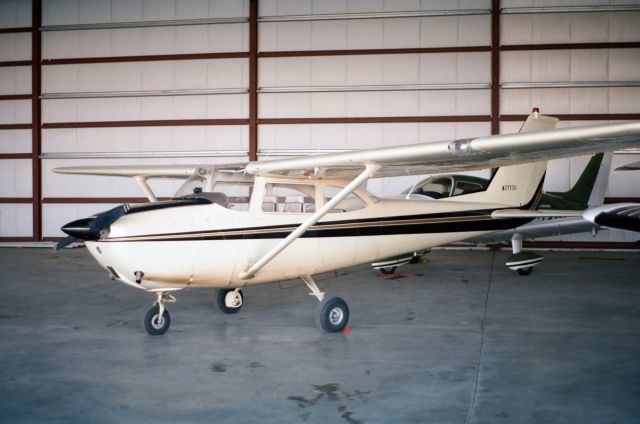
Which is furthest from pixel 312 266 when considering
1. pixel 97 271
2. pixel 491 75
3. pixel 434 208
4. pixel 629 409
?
pixel 491 75

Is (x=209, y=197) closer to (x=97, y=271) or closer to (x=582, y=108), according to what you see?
(x=97, y=271)

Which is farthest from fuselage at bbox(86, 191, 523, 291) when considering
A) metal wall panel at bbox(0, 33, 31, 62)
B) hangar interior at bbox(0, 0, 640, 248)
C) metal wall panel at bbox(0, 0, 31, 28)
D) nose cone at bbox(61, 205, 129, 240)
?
metal wall panel at bbox(0, 0, 31, 28)

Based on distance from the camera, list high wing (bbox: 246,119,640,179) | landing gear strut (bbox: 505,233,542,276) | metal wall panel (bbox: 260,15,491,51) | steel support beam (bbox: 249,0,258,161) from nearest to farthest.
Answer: high wing (bbox: 246,119,640,179)
landing gear strut (bbox: 505,233,542,276)
metal wall panel (bbox: 260,15,491,51)
steel support beam (bbox: 249,0,258,161)

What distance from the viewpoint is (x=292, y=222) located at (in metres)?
6.34

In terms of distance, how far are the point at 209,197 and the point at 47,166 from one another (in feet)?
41.7

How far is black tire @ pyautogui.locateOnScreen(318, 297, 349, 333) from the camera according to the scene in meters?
6.10

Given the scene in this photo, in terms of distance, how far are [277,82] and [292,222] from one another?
33.7 feet

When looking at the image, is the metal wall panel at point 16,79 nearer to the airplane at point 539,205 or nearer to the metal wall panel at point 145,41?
the metal wall panel at point 145,41

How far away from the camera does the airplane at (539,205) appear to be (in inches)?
402

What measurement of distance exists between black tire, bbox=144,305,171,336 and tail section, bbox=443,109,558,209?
4221mm

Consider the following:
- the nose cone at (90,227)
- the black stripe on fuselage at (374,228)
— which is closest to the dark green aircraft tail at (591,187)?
the black stripe on fuselage at (374,228)

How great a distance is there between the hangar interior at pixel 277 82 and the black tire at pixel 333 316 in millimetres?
9450

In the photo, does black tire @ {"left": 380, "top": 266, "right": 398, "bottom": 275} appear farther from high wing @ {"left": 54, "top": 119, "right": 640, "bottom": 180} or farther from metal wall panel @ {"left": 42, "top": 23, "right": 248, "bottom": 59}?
metal wall panel @ {"left": 42, "top": 23, "right": 248, "bottom": 59}

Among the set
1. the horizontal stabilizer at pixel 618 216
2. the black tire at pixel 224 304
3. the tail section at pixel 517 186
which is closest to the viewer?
the horizontal stabilizer at pixel 618 216
